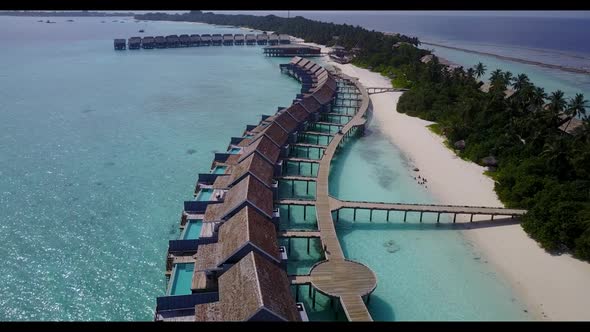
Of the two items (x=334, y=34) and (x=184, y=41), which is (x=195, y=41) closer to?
(x=184, y=41)

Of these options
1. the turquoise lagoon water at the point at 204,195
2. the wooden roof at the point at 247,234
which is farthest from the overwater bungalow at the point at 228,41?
the wooden roof at the point at 247,234

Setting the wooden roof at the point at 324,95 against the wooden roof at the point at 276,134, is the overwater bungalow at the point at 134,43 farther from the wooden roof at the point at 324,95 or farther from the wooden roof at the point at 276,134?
the wooden roof at the point at 276,134

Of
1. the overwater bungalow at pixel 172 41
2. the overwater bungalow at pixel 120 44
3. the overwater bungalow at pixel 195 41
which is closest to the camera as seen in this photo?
the overwater bungalow at pixel 120 44

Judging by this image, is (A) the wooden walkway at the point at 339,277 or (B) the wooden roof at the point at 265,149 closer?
(A) the wooden walkway at the point at 339,277

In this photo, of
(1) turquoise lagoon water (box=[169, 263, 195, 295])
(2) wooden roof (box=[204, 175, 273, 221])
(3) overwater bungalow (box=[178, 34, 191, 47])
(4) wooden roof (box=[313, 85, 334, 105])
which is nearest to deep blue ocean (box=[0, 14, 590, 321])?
(1) turquoise lagoon water (box=[169, 263, 195, 295])
